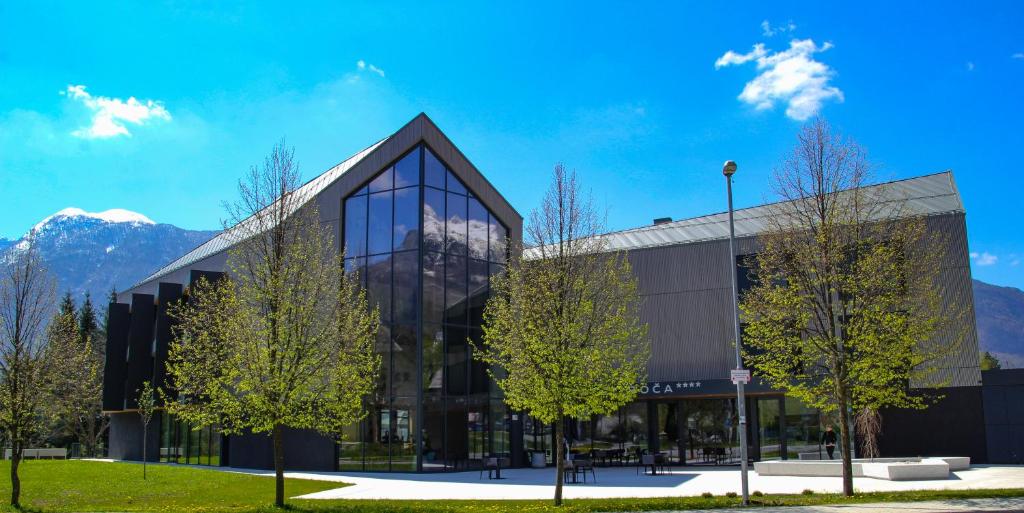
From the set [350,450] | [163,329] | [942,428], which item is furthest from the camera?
[163,329]

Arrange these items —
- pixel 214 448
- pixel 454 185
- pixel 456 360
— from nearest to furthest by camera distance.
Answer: pixel 456 360 < pixel 454 185 < pixel 214 448

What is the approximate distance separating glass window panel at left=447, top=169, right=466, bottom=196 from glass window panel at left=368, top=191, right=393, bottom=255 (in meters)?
2.71

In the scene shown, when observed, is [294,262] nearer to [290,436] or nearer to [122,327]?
[290,436]

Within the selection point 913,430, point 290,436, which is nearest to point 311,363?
point 290,436

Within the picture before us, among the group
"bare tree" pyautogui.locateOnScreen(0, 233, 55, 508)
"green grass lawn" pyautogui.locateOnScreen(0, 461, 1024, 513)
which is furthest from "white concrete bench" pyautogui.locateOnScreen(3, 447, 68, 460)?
"bare tree" pyautogui.locateOnScreen(0, 233, 55, 508)

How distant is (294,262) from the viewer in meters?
19.2

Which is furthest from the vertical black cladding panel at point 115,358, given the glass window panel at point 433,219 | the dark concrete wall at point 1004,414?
the dark concrete wall at point 1004,414

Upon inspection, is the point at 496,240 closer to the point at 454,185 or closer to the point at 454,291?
the point at 454,185

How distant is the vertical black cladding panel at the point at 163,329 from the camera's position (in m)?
38.0

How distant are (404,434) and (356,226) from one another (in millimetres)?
8983

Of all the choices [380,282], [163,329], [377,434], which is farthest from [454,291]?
[163,329]

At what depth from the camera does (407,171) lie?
3253cm

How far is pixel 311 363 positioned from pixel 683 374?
22727mm

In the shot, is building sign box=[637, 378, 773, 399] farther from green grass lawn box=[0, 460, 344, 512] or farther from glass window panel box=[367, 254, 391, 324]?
green grass lawn box=[0, 460, 344, 512]
